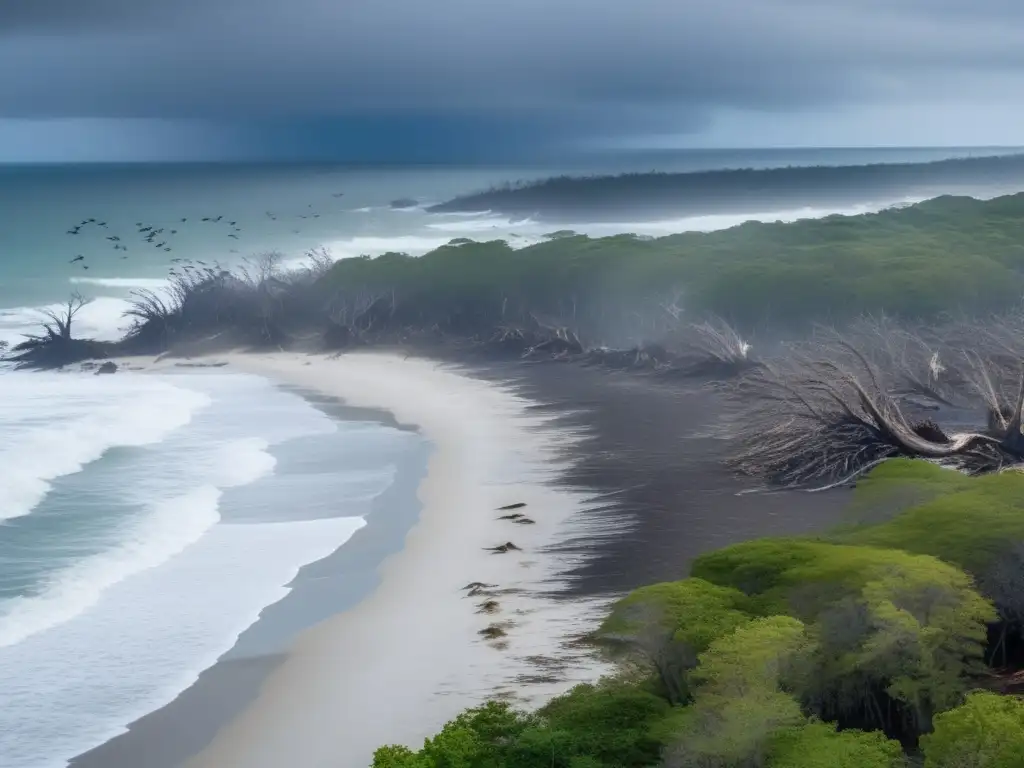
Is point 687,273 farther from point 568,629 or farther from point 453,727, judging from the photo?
point 453,727

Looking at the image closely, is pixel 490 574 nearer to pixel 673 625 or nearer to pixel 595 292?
pixel 673 625

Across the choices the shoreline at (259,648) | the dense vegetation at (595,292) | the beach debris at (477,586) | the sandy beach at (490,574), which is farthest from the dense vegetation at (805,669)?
the dense vegetation at (595,292)

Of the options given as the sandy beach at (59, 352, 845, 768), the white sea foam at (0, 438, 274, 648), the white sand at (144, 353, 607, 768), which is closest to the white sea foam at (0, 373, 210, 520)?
the white sea foam at (0, 438, 274, 648)

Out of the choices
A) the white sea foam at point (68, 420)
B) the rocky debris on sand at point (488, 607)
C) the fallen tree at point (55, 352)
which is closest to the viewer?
the rocky debris on sand at point (488, 607)

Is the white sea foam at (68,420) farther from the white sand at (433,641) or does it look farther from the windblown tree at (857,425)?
the windblown tree at (857,425)

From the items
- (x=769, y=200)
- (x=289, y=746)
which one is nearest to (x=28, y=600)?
(x=289, y=746)

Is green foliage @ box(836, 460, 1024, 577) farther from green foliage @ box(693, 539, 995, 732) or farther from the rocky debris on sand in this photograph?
the rocky debris on sand
